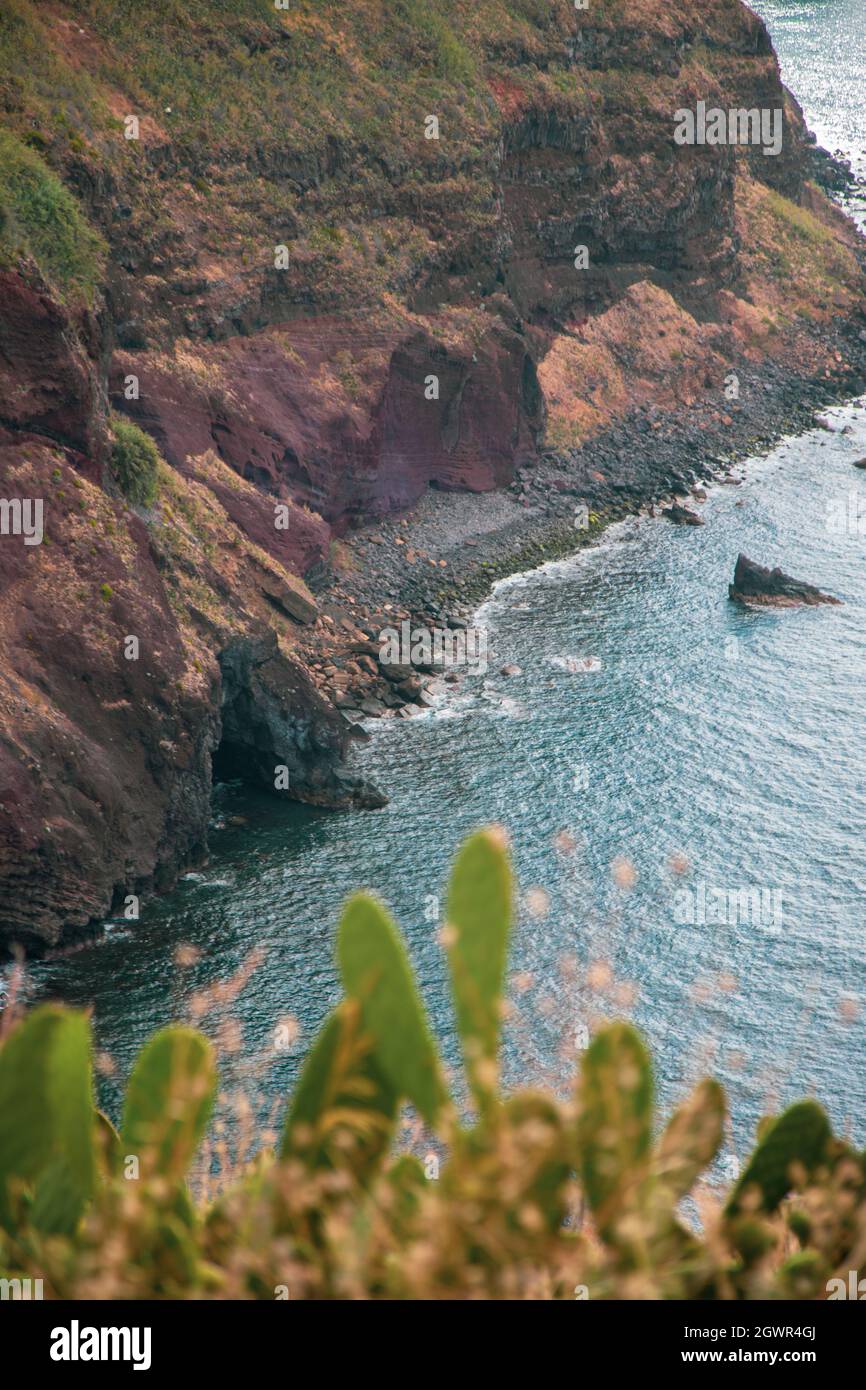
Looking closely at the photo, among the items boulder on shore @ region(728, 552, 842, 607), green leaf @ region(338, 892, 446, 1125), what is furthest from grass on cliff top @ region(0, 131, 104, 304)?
green leaf @ region(338, 892, 446, 1125)

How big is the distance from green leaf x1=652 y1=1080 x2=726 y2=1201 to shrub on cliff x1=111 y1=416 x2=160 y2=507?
52.2 metres

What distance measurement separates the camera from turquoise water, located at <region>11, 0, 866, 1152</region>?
46.2 metres

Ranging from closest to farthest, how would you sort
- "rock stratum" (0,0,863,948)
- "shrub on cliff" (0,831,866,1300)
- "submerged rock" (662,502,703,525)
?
"shrub on cliff" (0,831,866,1300)
"rock stratum" (0,0,863,948)
"submerged rock" (662,502,703,525)

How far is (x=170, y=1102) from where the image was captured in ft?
32.0

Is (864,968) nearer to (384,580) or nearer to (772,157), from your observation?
(384,580)

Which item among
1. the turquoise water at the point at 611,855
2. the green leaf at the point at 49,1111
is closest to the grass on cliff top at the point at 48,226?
the turquoise water at the point at 611,855

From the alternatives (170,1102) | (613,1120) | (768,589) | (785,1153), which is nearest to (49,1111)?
(170,1102)

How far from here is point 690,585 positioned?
281 feet

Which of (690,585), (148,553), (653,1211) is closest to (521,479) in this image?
(690,585)

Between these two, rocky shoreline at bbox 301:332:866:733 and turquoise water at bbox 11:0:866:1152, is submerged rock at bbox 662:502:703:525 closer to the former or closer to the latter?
rocky shoreline at bbox 301:332:866:733

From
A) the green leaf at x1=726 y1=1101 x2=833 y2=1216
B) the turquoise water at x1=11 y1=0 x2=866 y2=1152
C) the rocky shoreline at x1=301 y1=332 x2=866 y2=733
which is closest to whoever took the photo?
the green leaf at x1=726 y1=1101 x2=833 y2=1216

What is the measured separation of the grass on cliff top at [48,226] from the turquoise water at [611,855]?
2109 centimetres

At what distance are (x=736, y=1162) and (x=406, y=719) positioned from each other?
3144 centimetres

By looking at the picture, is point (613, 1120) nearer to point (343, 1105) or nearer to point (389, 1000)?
point (389, 1000)
